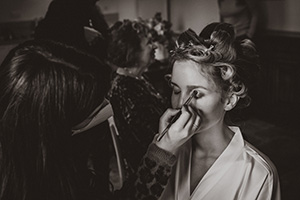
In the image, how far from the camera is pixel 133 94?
1705 mm

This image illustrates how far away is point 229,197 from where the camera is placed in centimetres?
102

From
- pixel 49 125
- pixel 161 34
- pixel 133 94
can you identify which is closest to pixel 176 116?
pixel 49 125

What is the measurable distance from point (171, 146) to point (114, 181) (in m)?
1.65

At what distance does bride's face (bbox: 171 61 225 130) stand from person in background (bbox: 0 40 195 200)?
13 centimetres

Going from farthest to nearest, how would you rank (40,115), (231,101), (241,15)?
1. (241,15)
2. (231,101)
3. (40,115)

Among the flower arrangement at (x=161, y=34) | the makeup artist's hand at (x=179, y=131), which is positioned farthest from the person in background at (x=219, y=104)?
the flower arrangement at (x=161, y=34)

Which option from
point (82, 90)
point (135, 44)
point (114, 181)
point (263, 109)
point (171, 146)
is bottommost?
point (263, 109)

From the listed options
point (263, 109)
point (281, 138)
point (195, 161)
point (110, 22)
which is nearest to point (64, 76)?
point (195, 161)

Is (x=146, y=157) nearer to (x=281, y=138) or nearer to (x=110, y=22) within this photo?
(x=110, y=22)

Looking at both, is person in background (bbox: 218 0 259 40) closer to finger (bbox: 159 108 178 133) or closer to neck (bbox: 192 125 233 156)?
neck (bbox: 192 125 233 156)

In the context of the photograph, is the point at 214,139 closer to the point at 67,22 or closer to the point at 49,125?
the point at 49,125

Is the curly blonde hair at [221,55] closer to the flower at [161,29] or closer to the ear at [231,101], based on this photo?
the ear at [231,101]

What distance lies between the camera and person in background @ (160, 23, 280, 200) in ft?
3.27

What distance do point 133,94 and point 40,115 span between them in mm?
883
